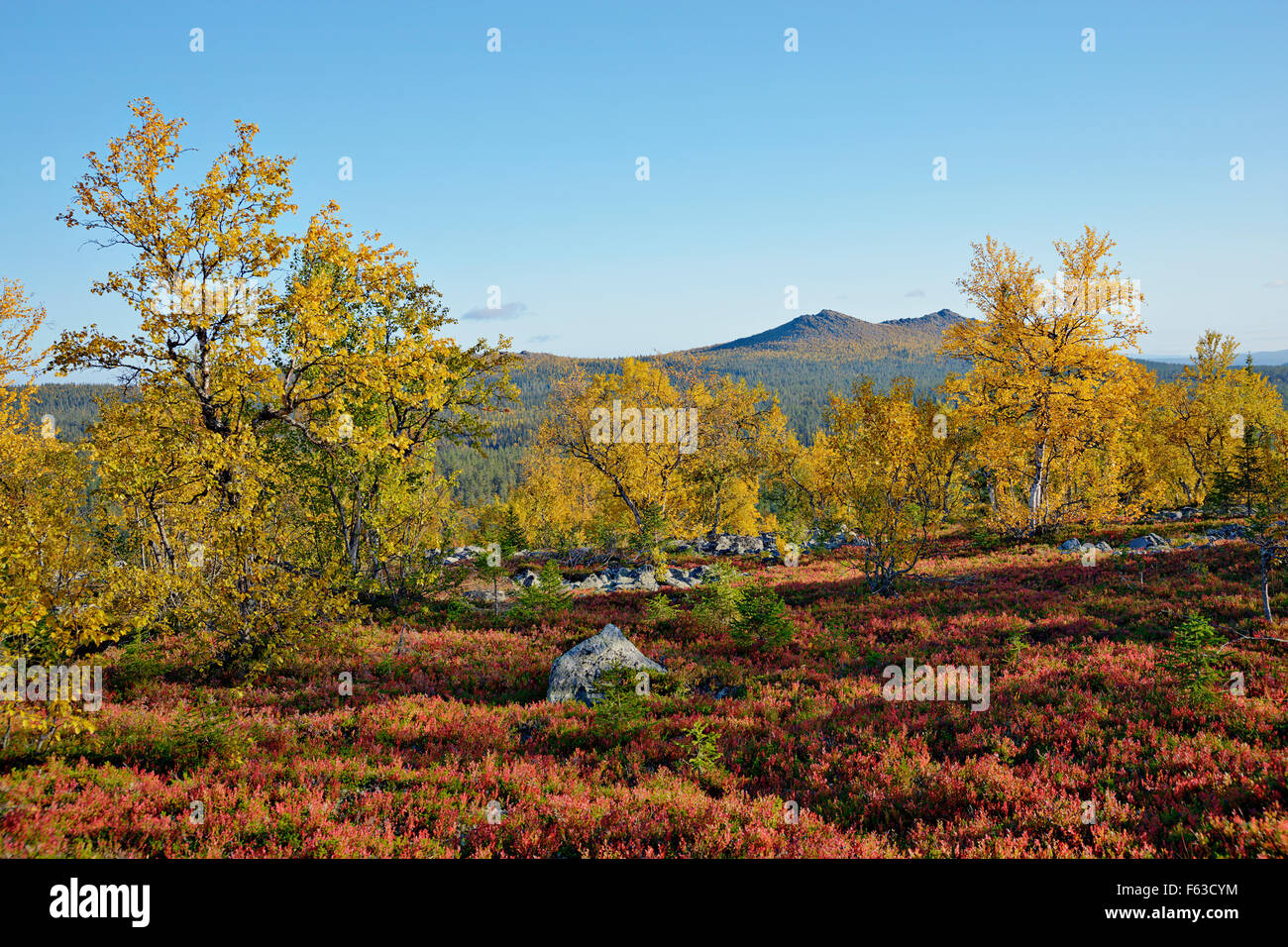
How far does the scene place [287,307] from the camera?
11305 mm

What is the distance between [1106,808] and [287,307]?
15193 millimetres

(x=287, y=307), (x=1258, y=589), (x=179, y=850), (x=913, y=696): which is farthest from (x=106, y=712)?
(x=1258, y=589)

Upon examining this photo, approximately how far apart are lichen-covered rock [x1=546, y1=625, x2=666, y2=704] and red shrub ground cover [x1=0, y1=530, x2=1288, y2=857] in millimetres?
660

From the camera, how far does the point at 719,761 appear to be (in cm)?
848

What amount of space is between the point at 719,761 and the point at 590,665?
13.6 ft

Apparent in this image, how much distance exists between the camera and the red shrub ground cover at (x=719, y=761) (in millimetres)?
5828

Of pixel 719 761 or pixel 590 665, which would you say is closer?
pixel 719 761

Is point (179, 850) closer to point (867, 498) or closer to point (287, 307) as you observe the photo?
point (287, 307)

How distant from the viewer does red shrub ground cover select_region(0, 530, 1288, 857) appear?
5.83 meters

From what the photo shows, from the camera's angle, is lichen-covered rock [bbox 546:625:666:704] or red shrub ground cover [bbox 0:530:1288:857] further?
lichen-covered rock [bbox 546:625:666:704]

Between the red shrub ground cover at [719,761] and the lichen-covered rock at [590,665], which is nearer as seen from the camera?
the red shrub ground cover at [719,761]

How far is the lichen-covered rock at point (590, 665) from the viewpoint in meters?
11.4

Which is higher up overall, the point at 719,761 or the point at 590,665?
the point at 590,665

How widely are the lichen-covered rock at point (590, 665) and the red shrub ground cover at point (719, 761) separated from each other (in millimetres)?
660
